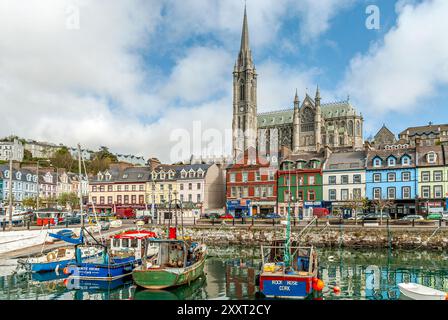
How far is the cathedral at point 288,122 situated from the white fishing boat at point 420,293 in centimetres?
9578

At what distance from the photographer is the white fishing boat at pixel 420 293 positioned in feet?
58.2

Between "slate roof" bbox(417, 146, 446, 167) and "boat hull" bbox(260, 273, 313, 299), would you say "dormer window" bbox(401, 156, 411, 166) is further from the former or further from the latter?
"boat hull" bbox(260, 273, 313, 299)

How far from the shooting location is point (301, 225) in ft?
148

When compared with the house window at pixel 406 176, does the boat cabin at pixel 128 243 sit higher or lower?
lower

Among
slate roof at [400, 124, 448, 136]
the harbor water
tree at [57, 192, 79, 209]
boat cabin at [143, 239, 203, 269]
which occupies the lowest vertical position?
the harbor water

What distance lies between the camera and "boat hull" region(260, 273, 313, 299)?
1839 cm

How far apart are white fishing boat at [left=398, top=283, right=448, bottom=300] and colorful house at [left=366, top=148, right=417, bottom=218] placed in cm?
3737

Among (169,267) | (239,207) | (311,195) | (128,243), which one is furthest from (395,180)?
(169,267)

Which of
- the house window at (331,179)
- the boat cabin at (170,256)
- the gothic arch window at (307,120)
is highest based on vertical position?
the gothic arch window at (307,120)

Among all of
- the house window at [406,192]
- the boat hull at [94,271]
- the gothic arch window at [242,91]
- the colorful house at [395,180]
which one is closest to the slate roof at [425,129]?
the gothic arch window at [242,91]

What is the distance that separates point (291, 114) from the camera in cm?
14112

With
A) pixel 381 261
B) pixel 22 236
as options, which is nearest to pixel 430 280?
pixel 381 261

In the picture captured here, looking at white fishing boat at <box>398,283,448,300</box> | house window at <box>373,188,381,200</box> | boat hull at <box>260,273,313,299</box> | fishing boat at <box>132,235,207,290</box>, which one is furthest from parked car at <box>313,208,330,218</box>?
boat hull at <box>260,273,313,299</box>

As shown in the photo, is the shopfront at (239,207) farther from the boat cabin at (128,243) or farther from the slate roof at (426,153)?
the boat cabin at (128,243)
